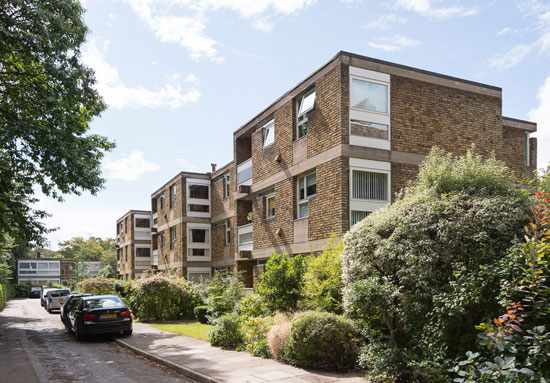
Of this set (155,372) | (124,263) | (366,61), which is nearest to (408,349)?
(155,372)

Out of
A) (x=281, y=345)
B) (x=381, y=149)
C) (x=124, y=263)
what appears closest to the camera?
(x=281, y=345)

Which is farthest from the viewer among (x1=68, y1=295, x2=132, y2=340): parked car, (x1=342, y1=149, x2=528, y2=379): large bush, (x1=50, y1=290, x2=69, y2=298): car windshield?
(x1=50, y1=290, x2=69, y2=298): car windshield

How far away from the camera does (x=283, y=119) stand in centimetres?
1930

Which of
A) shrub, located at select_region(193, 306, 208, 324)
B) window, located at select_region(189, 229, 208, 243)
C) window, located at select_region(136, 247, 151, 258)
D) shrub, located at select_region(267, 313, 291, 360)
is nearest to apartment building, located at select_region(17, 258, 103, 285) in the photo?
window, located at select_region(136, 247, 151, 258)

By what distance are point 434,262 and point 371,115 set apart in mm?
9011

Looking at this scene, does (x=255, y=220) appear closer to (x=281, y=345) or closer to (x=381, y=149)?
(x=381, y=149)

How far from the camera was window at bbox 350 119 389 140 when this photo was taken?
15.7 meters

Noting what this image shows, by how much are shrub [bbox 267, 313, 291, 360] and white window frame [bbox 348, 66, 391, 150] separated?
7.36 metres

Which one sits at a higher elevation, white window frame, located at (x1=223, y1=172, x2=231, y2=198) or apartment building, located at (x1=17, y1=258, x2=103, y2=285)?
white window frame, located at (x1=223, y1=172, x2=231, y2=198)

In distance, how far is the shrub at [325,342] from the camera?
363 inches

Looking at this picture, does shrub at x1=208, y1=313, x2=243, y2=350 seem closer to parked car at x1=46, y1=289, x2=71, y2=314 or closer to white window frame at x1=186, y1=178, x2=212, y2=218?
white window frame at x1=186, y1=178, x2=212, y2=218

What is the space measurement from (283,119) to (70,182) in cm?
870

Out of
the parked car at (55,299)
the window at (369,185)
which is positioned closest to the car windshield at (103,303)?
the window at (369,185)

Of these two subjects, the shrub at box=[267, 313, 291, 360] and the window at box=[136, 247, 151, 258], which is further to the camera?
the window at box=[136, 247, 151, 258]
